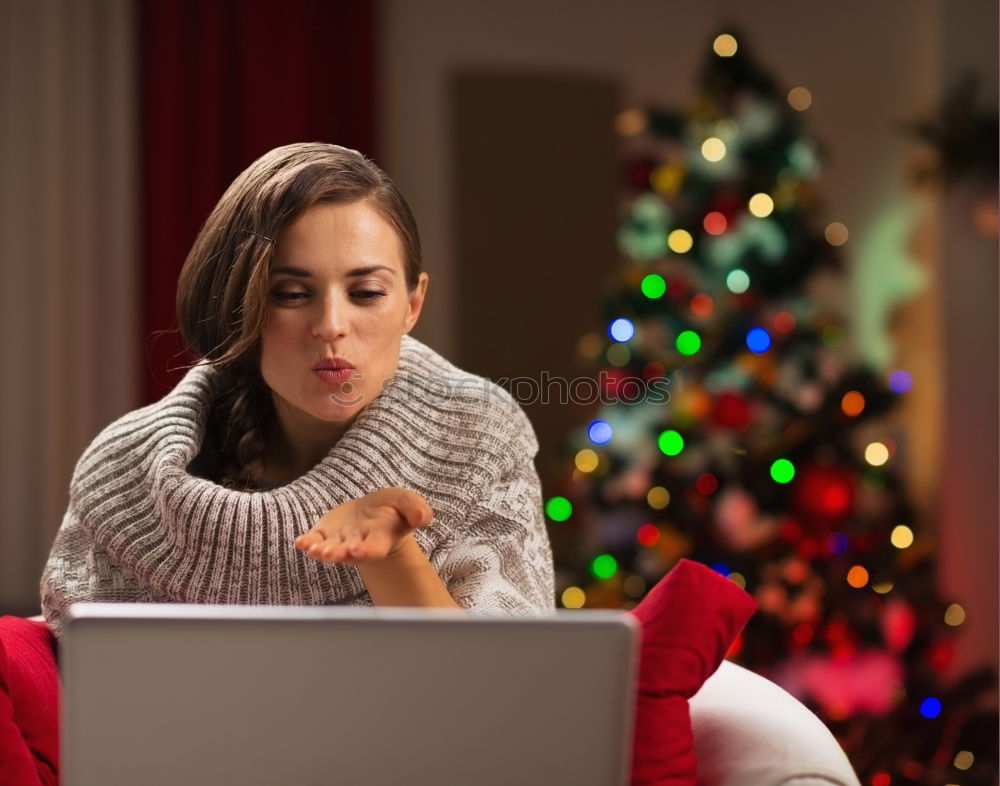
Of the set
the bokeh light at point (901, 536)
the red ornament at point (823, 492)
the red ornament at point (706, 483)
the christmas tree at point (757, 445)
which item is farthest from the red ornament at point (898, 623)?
the red ornament at point (706, 483)

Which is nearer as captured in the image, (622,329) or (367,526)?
(367,526)

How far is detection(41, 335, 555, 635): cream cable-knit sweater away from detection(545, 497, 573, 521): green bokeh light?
1.52m

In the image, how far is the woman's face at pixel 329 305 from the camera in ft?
4.80

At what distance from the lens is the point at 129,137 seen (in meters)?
3.26

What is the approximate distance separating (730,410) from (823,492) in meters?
0.31

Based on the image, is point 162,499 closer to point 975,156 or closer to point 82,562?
point 82,562

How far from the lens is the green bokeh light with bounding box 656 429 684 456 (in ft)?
10.0

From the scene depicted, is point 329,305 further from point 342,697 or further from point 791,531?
A: point 791,531

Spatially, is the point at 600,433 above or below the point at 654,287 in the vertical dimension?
below

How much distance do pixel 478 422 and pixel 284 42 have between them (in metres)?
2.09

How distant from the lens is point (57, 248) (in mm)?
3180

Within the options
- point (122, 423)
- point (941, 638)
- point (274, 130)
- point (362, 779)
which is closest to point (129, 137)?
point (274, 130)

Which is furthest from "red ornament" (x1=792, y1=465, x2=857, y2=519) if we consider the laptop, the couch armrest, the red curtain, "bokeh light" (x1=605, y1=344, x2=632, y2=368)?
the laptop

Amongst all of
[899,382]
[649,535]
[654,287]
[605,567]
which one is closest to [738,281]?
[654,287]
